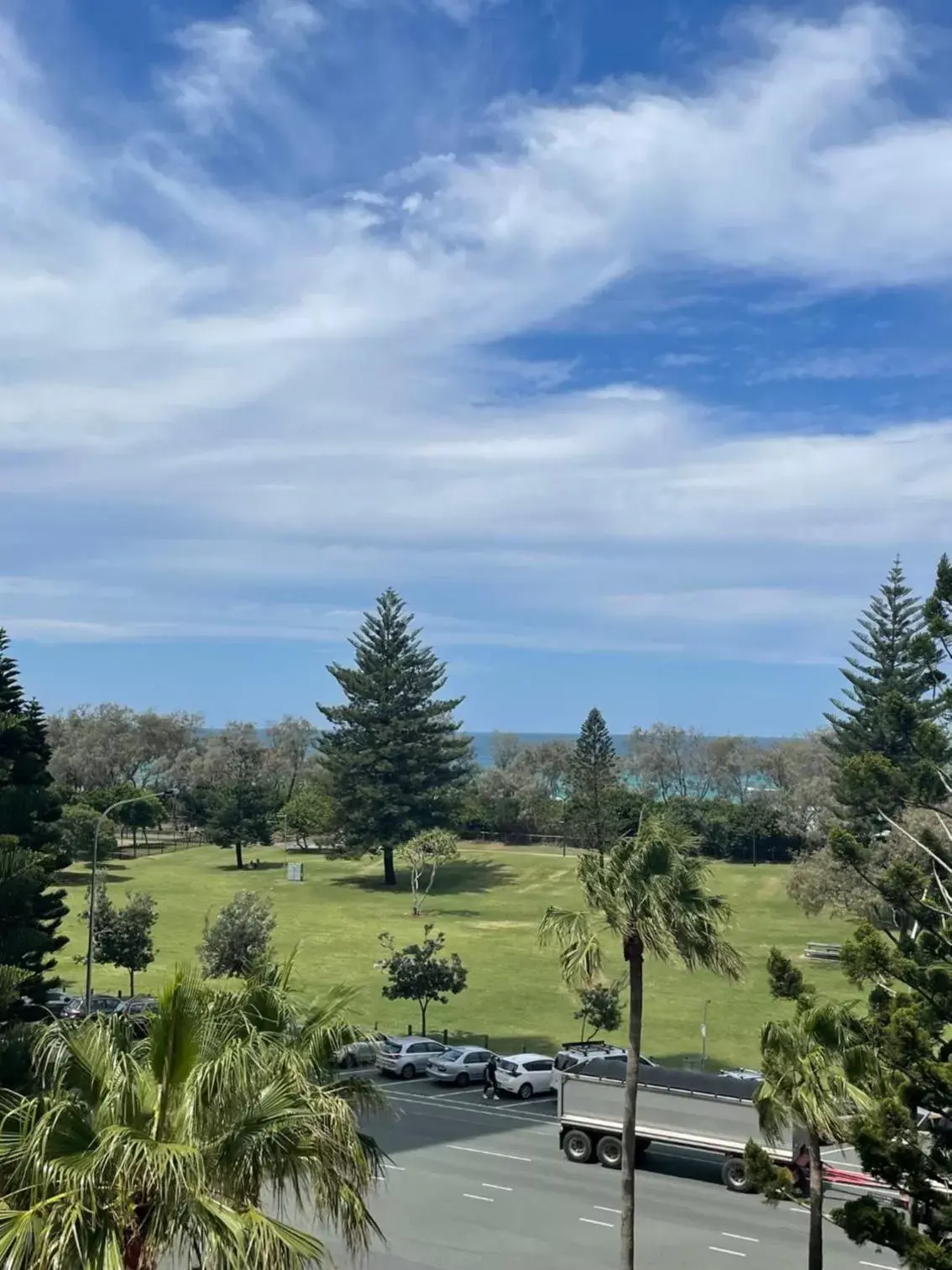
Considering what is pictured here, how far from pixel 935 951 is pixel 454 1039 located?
24194 mm

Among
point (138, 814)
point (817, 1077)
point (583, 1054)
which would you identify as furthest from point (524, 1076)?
point (138, 814)

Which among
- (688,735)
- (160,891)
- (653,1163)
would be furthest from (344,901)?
(688,735)

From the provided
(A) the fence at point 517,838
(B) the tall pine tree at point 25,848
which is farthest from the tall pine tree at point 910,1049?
(A) the fence at point 517,838

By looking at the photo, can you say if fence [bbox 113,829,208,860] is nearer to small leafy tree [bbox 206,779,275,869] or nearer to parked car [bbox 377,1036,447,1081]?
small leafy tree [bbox 206,779,275,869]

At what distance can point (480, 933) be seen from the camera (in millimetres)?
67312

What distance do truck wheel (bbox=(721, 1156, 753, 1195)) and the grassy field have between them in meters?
13.2

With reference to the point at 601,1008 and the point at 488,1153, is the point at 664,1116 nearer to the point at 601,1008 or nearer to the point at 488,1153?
the point at 488,1153

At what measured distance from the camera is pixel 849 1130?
1803cm

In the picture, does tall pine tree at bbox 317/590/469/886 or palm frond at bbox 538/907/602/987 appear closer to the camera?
palm frond at bbox 538/907/602/987

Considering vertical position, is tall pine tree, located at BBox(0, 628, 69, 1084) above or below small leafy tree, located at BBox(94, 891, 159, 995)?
above

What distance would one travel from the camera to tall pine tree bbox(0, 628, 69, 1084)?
32344 mm

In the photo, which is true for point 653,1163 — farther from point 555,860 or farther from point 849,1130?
point 555,860

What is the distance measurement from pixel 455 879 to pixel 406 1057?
159ft

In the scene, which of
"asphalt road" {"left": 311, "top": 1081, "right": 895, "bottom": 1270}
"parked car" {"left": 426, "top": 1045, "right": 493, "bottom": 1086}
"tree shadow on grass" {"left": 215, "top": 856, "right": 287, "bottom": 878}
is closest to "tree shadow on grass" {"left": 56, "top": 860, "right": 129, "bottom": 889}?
"tree shadow on grass" {"left": 215, "top": 856, "right": 287, "bottom": 878}
